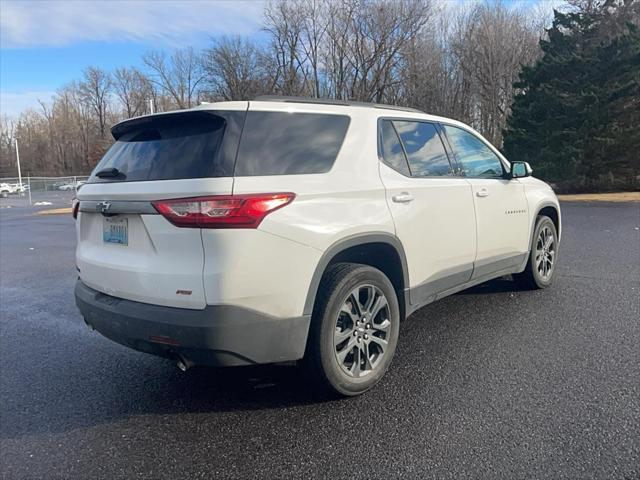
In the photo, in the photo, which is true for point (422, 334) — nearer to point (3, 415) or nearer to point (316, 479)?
point (316, 479)

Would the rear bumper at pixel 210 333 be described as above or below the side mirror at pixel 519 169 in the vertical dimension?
below

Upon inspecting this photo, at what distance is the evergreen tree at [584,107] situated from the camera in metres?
21.0

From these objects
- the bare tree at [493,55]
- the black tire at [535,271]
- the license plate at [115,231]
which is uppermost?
the bare tree at [493,55]

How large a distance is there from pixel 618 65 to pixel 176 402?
80.1 ft

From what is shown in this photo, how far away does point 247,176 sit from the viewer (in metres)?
2.52

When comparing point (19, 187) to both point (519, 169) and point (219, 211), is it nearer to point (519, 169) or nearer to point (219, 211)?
point (519, 169)

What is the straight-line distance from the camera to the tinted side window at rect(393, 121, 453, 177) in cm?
359

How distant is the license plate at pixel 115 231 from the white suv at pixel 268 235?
0.04 feet

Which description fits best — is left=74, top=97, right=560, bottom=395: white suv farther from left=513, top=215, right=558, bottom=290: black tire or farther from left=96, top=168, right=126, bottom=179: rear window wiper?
left=513, top=215, right=558, bottom=290: black tire

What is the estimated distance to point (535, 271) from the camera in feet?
16.8

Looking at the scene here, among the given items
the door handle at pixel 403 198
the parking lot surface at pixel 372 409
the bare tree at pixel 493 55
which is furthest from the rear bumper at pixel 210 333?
the bare tree at pixel 493 55

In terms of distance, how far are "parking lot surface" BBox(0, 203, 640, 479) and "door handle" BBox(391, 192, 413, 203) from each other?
1.21m

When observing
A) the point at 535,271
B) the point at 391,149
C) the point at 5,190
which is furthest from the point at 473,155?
the point at 5,190

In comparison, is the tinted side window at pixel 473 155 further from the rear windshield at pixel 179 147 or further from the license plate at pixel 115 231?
the license plate at pixel 115 231
